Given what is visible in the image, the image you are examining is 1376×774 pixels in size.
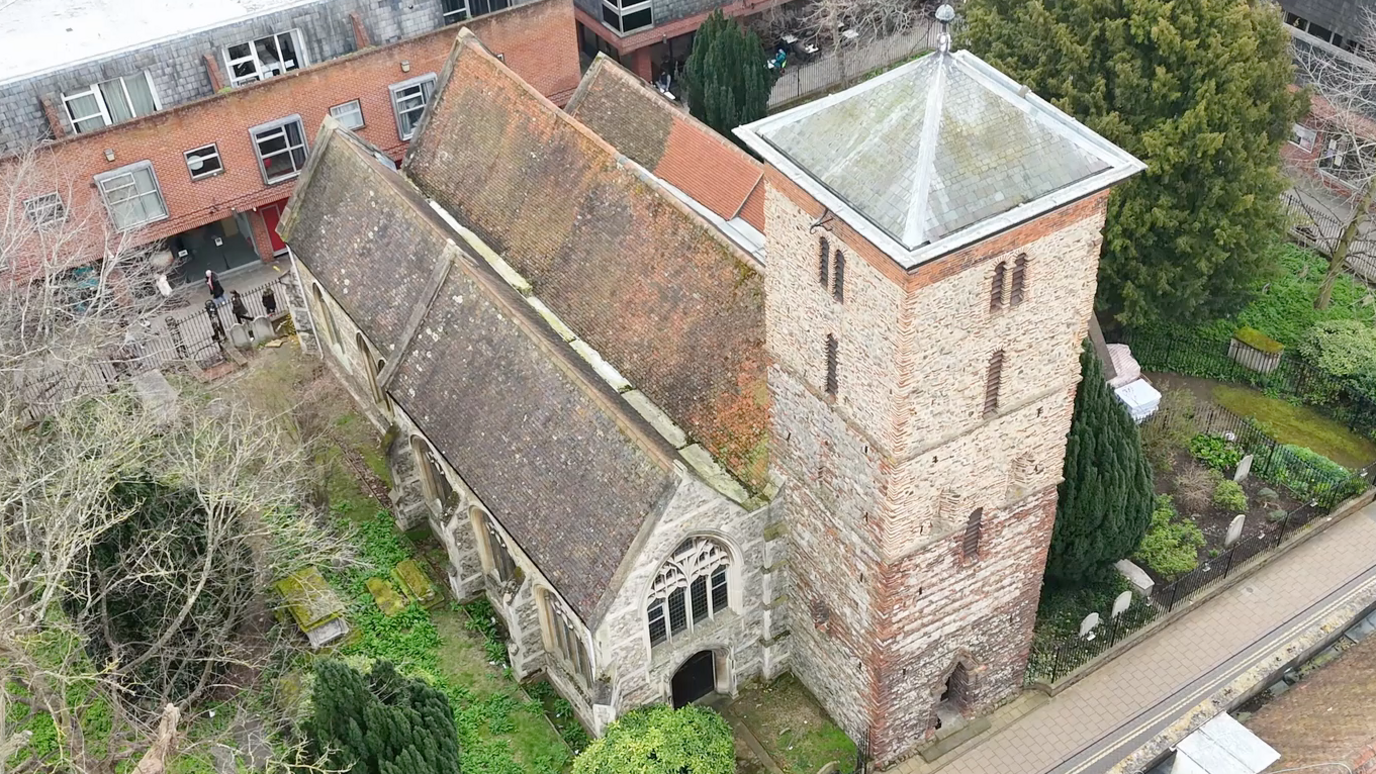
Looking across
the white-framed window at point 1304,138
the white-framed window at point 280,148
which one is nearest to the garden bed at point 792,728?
the white-framed window at point 280,148

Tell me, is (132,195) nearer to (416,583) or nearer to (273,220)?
(273,220)

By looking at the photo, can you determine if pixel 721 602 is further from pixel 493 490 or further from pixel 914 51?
pixel 914 51

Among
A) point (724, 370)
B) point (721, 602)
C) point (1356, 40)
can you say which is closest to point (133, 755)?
point (721, 602)

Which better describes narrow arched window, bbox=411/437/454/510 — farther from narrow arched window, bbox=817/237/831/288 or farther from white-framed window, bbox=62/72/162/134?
white-framed window, bbox=62/72/162/134

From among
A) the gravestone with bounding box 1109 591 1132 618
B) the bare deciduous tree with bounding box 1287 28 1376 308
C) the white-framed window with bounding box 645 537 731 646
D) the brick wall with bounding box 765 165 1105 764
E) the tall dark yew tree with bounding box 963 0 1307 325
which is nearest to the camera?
the brick wall with bounding box 765 165 1105 764

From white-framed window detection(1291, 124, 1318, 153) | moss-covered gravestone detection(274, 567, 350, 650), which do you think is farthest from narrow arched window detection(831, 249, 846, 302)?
white-framed window detection(1291, 124, 1318, 153)

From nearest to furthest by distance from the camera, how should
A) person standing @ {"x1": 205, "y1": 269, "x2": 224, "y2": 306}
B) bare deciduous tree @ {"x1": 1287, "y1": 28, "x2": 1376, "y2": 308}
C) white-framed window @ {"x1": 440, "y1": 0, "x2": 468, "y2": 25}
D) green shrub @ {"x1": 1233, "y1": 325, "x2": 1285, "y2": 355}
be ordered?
green shrub @ {"x1": 1233, "y1": 325, "x2": 1285, "y2": 355} → bare deciduous tree @ {"x1": 1287, "y1": 28, "x2": 1376, "y2": 308} → person standing @ {"x1": 205, "y1": 269, "x2": 224, "y2": 306} → white-framed window @ {"x1": 440, "y1": 0, "x2": 468, "y2": 25}

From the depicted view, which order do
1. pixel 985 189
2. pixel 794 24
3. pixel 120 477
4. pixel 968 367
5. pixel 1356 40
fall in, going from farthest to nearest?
pixel 794 24 < pixel 1356 40 < pixel 120 477 < pixel 968 367 < pixel 985 189
